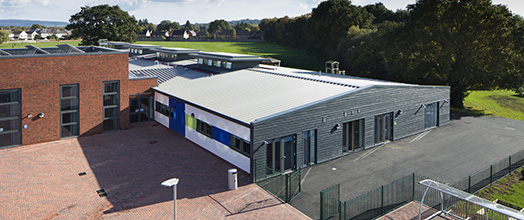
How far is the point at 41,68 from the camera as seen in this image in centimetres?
2428

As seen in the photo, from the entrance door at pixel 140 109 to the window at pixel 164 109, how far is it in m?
0.90

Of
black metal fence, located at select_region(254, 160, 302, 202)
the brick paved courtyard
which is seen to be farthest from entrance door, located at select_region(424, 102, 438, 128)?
the brick paved courtyard

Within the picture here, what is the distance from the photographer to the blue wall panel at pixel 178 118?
85.5ft

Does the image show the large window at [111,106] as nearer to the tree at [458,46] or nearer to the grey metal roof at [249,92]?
the grey metal roof at [249,92]

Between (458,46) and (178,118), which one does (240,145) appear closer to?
(178,118)

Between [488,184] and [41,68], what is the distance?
88.1 ft

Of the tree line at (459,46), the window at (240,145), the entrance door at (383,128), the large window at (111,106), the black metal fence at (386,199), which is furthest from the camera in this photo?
the tree line at (459,46)

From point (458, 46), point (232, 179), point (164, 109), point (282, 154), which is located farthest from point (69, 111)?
point (458, 46)

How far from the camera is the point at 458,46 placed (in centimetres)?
3650

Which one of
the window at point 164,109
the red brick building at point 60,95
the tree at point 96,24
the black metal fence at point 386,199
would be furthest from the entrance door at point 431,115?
the tree at point 96,24

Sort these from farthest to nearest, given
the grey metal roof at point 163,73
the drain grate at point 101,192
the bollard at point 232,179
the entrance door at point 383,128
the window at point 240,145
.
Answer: the grey metal roof at point 163,73 < the entrance door at point 383,128 < the window at point 240,145 < the bollard at point 232,179 < the drain grate at point 101,192

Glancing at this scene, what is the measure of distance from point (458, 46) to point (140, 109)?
3040 cm

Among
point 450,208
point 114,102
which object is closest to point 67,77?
point 114,102

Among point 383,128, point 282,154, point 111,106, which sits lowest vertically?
point 282,154
